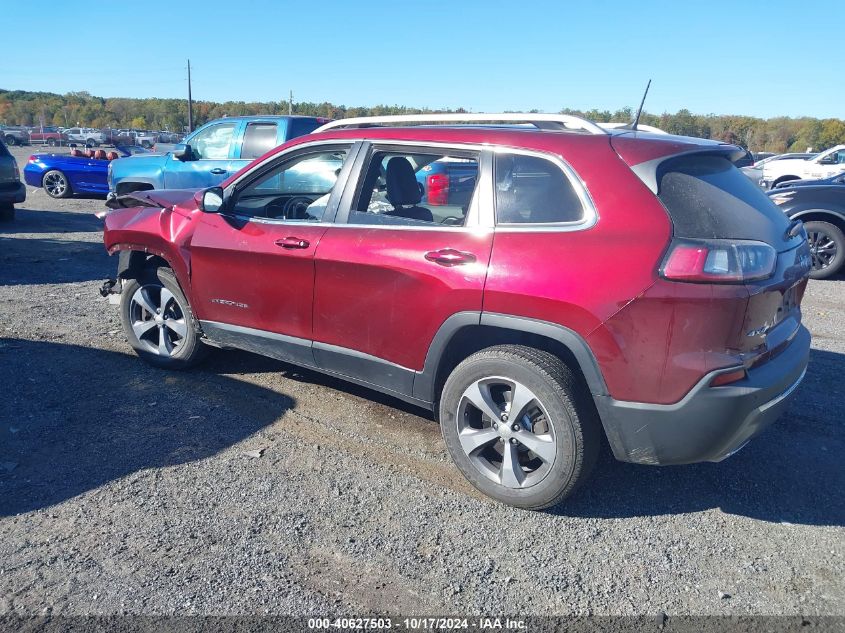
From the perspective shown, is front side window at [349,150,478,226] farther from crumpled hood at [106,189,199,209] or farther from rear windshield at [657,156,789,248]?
crumpled hood at [106,189,199,209]

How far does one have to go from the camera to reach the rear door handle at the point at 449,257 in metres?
3.50

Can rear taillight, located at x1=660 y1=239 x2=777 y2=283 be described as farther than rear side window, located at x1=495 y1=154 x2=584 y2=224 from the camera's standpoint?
No

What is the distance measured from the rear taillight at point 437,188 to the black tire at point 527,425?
3.15 feet

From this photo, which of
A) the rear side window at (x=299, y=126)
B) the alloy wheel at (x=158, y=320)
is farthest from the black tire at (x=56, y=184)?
the alloy wheel at (x=158, y=320)

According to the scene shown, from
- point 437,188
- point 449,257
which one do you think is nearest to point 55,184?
point 437,188

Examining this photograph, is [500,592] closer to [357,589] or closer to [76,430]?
[357,589]

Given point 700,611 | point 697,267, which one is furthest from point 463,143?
point 700,611

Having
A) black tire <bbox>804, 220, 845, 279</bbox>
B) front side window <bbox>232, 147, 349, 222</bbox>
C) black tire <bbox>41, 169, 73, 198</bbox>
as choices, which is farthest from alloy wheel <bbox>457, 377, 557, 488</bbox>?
black tire <bbox>41, 169, 73, 198</bbox>

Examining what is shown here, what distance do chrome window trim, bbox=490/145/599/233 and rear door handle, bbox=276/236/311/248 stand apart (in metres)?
1.25

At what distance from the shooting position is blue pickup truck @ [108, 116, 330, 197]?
32.7 ft

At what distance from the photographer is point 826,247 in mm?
9102

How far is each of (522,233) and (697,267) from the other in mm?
828

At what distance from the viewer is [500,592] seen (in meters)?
2.89

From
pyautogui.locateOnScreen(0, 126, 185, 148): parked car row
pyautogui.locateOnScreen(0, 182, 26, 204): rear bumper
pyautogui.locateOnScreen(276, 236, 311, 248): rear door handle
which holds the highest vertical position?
pyautogui.locateOnScreen(276, 236, 311, 248): rear door handle
